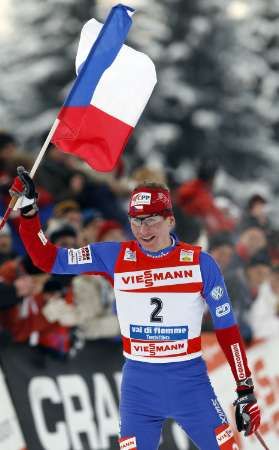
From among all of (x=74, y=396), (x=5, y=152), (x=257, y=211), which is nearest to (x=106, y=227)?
(x=5, y=152)

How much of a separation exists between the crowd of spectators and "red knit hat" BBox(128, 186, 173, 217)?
7.51 feet

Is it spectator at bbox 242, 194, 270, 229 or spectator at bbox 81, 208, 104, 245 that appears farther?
spectator at bbox 242, 194, 270, 229

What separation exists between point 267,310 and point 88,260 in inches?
173

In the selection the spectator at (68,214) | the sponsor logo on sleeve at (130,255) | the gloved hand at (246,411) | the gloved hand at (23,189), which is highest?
the gloved hand at (23,189)

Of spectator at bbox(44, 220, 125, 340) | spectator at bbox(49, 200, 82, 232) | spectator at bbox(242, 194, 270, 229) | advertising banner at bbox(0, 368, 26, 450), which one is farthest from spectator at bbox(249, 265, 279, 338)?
advertising banner at bbox(0, 368, 26, 450)

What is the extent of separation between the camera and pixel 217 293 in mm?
5051

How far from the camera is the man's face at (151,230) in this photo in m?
4.99

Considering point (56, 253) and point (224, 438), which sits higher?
point (56, 253)

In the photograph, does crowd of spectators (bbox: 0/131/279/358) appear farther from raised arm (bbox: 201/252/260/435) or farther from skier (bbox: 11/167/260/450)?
raised arm (bbox: 201/252/260/435)

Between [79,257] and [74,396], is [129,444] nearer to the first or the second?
[79,257]

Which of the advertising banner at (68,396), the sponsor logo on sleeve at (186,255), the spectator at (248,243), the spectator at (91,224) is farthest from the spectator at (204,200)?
the sponsor logo on sleeve at (186,255)

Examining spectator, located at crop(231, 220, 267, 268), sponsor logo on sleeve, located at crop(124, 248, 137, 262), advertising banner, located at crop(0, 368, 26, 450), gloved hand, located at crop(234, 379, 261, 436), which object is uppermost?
sponsor logo on sleeve, located at crop(124, 248, 137, 262)

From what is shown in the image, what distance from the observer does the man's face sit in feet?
16.4

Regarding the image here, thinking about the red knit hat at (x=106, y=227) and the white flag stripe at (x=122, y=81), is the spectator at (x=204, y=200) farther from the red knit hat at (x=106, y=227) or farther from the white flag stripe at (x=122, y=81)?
the white flag stripe at (x=122, y=81)
